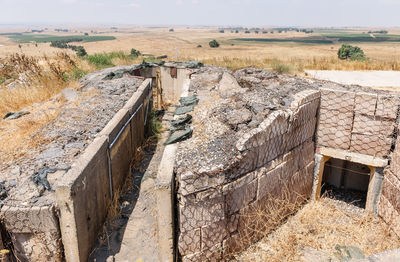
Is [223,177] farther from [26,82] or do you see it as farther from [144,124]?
[26,82]

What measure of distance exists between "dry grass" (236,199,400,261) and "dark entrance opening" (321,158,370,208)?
1327 mm

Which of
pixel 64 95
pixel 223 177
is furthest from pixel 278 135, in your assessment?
pixel 64 95

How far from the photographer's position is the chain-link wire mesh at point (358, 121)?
19.1 feet

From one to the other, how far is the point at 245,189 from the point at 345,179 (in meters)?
4.82

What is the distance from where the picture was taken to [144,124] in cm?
780

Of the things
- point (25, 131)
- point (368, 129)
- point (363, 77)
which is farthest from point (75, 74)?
point (363, 77)

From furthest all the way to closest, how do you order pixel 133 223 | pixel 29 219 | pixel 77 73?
pixel 77 73, pixel 133 223, pixel 29 219

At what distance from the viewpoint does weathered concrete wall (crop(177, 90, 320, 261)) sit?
3.89 meters

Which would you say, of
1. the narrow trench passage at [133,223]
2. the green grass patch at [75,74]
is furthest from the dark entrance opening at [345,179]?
the green grass patch at [75,74]

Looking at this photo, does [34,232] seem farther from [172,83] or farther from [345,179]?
[172,83]

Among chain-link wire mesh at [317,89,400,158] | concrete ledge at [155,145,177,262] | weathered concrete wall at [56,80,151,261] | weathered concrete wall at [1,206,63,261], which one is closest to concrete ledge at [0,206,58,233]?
weathered concrete wall at [1,206,63,261]

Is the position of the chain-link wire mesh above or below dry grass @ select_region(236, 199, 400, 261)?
above

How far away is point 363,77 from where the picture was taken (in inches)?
539

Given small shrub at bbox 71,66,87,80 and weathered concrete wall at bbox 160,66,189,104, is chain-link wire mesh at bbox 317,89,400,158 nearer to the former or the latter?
weathered concrete wall at bbox 160,66,189,104
